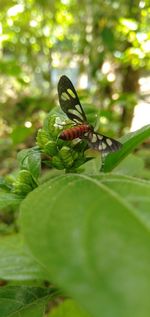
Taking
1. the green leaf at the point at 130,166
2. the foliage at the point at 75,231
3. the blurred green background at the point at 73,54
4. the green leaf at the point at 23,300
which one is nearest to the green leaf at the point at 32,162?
the foliage at the point at 75,231

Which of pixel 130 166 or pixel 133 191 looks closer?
pixel 133 191

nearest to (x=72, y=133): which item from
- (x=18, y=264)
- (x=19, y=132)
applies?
(x=18, y=264)

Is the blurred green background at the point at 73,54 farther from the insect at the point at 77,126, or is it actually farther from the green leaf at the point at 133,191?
the green leaf at the point at 133,191

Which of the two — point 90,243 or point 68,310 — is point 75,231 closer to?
point 90,243

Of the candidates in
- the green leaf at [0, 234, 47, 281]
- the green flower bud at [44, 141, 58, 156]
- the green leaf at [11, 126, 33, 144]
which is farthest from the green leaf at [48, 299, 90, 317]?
the green leaf at [11, 126, 33, 144]

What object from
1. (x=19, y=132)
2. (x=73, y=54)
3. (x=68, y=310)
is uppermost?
(x=73, y=54)

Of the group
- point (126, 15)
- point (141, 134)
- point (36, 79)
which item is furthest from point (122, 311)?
point (36, 79)
